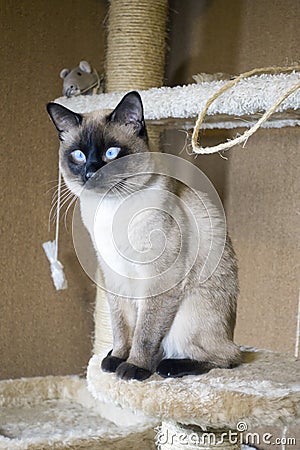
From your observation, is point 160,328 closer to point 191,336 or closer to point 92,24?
point 191,336

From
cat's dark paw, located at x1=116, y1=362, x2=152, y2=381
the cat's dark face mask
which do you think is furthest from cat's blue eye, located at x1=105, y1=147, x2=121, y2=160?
cat's dark paw, located at x1=116, y1=362, x2=152, y2=381

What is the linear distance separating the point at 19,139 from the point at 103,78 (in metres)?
0.34

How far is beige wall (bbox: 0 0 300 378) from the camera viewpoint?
1906 millimetres

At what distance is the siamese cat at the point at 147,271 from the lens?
1.23 m

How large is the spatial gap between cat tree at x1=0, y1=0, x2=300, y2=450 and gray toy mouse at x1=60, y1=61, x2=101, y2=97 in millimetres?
53

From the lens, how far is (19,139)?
2.06 metres

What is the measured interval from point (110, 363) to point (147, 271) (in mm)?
209

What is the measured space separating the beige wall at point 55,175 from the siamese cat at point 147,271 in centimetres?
61

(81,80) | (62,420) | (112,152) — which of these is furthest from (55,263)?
(112,152)

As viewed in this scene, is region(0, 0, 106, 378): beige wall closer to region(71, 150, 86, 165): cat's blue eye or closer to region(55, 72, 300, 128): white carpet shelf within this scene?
region(55, 72, 300, 128): white carpet shelf

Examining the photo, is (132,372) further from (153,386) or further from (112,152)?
(112,152)

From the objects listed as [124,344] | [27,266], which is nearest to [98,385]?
[124,344]

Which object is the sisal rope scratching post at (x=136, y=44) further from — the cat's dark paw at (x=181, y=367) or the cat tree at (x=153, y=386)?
the cat's dark paw at (x=181, y=367)

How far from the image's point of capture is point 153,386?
45.5 inches
